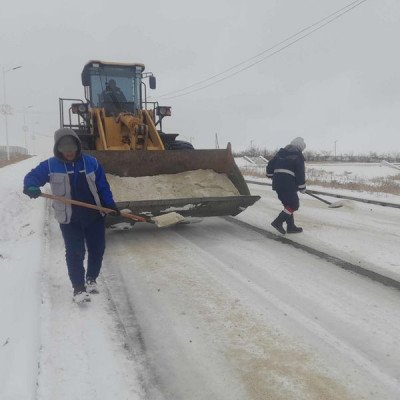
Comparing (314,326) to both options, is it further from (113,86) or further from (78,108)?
(113,86)

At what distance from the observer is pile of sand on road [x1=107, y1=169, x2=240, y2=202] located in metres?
6.61

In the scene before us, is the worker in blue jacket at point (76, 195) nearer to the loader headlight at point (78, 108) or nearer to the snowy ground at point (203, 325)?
the snowy ground at point (203, 325)

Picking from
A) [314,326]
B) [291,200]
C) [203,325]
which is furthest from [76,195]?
[291,200]

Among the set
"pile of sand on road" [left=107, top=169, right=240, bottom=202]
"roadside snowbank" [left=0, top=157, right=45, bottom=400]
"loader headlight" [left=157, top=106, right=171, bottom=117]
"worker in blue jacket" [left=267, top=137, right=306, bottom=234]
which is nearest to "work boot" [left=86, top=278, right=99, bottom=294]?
"roadside snowbank" [left=0, top=157, right=45, bottom=400]

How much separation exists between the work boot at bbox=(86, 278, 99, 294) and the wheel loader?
1645mm

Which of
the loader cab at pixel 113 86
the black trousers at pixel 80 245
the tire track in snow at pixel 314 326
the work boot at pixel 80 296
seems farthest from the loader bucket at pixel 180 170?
the loader cab at pixel 113 86

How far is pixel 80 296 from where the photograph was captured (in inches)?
152

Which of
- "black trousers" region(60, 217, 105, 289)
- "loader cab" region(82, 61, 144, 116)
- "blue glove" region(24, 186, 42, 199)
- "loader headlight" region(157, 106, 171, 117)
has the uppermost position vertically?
"loader cab" region(82, 61, 144, 116)

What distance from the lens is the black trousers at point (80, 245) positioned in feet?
13.1

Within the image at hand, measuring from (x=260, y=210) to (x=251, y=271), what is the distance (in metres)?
4.40

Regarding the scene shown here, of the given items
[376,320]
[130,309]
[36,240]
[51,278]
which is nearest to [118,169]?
[36,240]

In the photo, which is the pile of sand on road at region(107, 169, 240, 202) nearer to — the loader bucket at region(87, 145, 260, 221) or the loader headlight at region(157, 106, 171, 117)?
the loader bucket at region(87, 145, 260, 221)

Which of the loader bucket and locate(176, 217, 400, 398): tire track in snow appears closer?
locate(176, 217, 400, 398): tire track in snow

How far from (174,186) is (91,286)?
3.09 m
